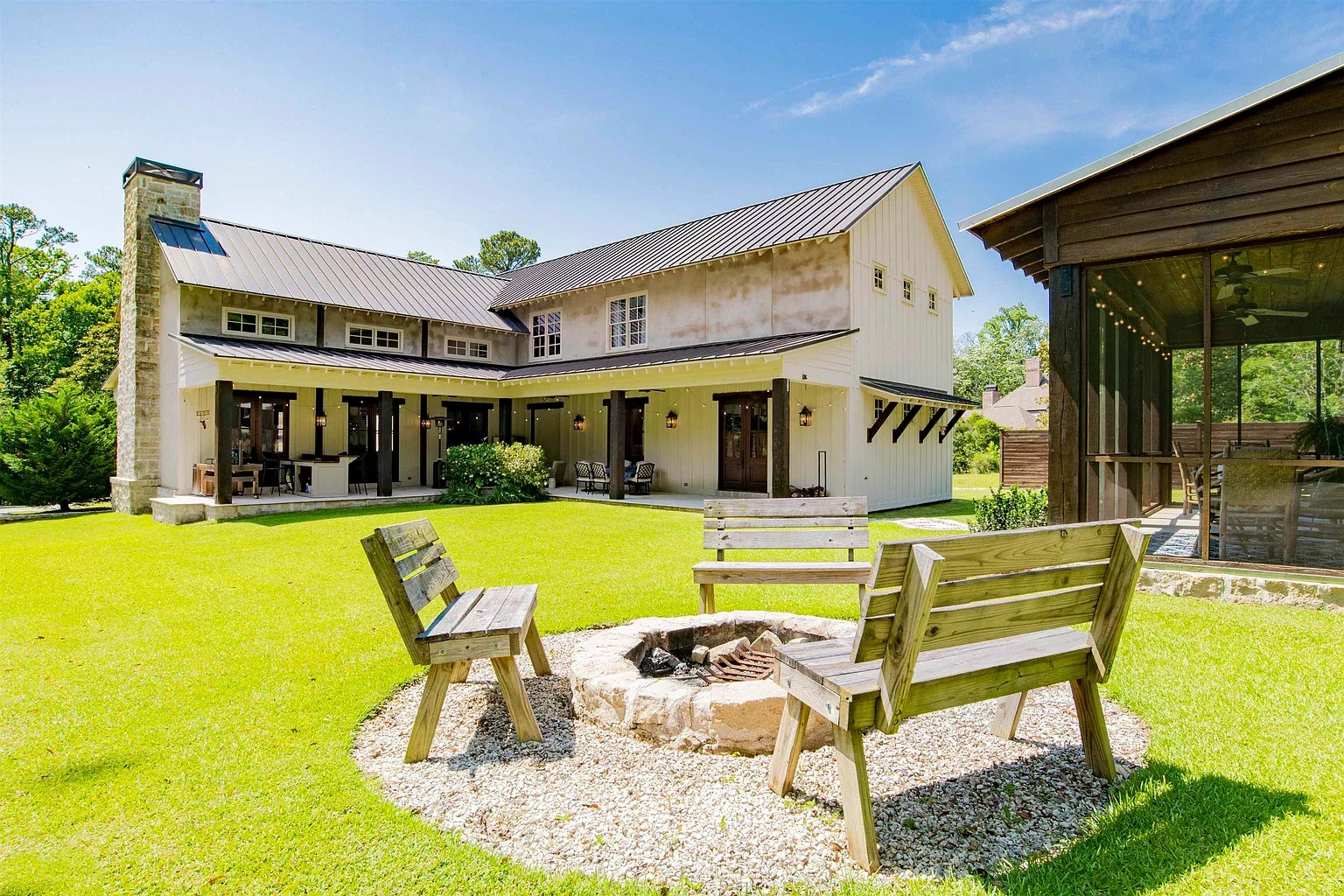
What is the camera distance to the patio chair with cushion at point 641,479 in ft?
55.3

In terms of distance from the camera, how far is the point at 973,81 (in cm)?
1479

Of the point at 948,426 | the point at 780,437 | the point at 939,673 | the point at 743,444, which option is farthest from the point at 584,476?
the point at 939,673

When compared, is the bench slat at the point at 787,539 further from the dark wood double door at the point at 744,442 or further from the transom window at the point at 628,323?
the transom window at the point at 628,323

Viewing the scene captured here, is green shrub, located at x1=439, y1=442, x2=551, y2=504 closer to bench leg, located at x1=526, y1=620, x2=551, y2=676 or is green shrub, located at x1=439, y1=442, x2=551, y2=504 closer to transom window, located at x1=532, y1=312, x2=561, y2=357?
transom window, located at x1=532, y1=312, x2=561, y2=357

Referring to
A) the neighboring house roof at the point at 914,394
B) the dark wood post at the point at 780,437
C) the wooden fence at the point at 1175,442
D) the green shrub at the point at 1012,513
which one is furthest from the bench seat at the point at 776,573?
the neighboring house roof at the point at 914,394

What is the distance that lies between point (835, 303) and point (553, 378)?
7100 mm

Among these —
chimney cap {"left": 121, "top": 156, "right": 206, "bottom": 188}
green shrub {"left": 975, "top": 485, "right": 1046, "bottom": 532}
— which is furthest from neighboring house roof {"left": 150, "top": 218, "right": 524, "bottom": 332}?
green shrub {"left": 975, "top": 485, "right": 1046, "bottom": 532}

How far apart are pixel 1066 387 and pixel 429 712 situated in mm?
6751

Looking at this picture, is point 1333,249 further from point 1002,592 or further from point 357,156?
point 357,156

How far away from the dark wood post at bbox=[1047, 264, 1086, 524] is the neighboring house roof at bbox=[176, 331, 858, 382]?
5.71 meters

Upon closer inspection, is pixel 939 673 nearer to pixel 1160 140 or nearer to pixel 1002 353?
pixel 1160 140

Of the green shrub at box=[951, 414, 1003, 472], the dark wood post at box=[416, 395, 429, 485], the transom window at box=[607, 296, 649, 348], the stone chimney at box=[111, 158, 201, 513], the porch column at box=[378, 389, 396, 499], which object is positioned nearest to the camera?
the porch column at box=[378, 389, 396, 499]

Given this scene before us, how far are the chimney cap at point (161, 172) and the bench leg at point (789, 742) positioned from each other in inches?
797

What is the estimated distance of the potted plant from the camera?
6.37 metres
